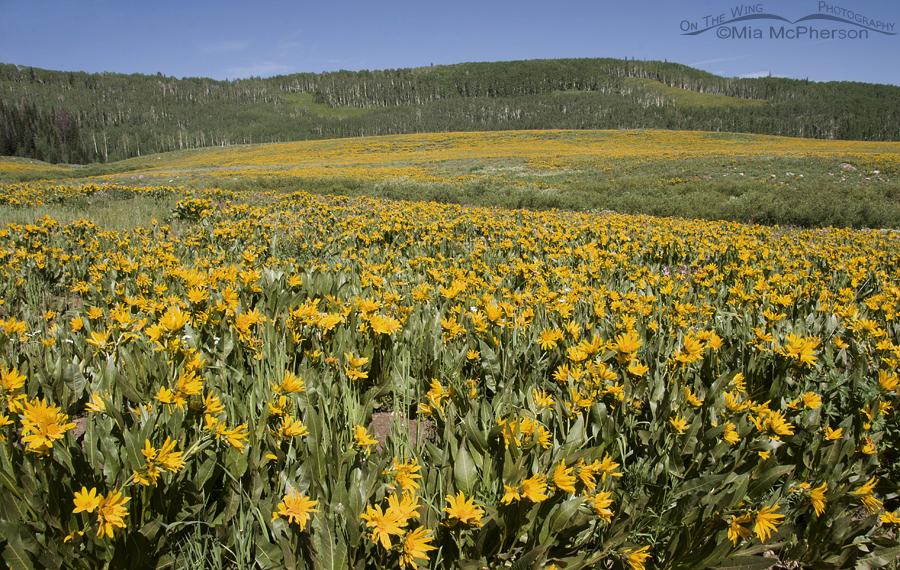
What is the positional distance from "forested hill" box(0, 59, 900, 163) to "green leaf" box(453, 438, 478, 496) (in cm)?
10809

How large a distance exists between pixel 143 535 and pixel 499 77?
188m

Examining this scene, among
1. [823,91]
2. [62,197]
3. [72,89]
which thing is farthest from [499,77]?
[62,197]

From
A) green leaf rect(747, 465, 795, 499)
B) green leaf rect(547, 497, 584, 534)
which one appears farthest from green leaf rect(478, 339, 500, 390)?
green leaf rect(747, 465, 795, 499)

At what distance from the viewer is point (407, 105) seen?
14025cm

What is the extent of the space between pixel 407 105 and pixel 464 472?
151155mm

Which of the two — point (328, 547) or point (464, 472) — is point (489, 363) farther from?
point (328, 547)

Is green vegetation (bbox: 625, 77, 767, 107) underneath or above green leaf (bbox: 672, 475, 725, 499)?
above

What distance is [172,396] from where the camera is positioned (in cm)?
131

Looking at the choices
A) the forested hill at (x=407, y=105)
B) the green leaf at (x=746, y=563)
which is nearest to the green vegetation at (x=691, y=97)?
the forested hill at (x=407, y=105)

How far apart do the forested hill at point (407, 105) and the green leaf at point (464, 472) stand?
4256 inches

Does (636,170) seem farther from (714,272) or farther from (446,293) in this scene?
(446,293)

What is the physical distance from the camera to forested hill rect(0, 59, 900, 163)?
3743 inches

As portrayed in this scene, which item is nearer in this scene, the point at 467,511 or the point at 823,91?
the point at 467,511

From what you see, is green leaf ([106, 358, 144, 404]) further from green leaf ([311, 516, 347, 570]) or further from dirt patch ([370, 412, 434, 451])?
green leaf ([311, 516, 347, 570])
